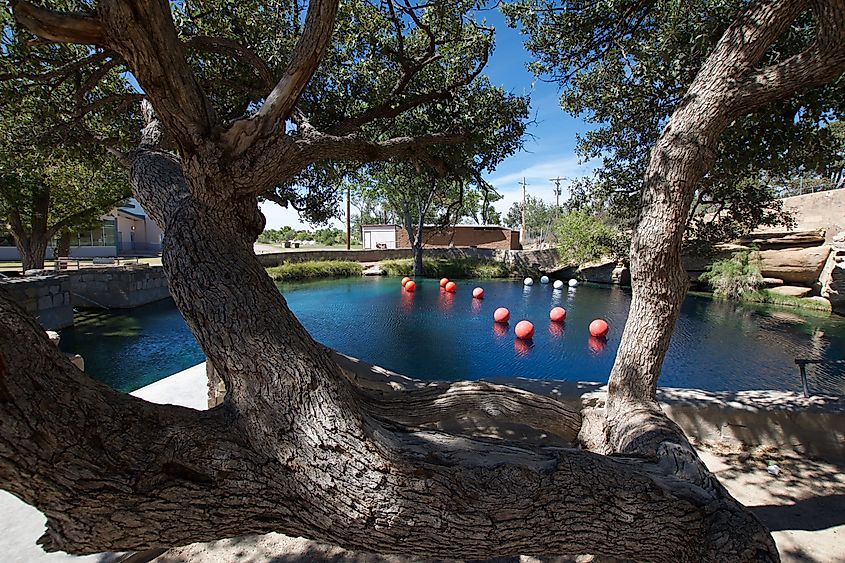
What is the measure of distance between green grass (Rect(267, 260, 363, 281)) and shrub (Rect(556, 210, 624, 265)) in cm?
1179

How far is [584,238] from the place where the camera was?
69.5 feet

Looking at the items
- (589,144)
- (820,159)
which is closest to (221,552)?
(820,159)

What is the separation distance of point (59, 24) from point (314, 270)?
745 inches

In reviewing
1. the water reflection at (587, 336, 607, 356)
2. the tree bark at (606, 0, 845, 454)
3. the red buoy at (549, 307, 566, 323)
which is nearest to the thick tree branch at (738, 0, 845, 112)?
the tree bark at (606, 0, 845, 454)

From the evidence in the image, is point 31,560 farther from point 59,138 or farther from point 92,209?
point 92,209

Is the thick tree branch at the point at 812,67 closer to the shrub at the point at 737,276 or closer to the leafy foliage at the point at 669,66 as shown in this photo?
the leafy foliage at the point at 669,66

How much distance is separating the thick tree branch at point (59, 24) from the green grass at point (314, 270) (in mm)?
16822

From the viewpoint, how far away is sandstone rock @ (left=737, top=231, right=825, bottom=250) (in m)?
14.4

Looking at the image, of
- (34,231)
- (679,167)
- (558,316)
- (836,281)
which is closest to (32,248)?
(34,231)

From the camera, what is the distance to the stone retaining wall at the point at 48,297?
8.33 m

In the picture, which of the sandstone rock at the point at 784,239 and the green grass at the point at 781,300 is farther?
the sandstone rock at the point at 784,239

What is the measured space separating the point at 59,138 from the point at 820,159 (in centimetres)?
870

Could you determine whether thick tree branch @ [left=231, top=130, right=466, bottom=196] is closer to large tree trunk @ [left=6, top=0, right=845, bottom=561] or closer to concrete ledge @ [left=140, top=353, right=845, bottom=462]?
large tree trunk @ [left=6, top=0, right=845, bottom=561]

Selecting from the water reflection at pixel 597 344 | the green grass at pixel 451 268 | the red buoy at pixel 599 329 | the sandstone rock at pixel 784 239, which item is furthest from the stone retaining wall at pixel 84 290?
the sandstone rock at pixel 784 239
